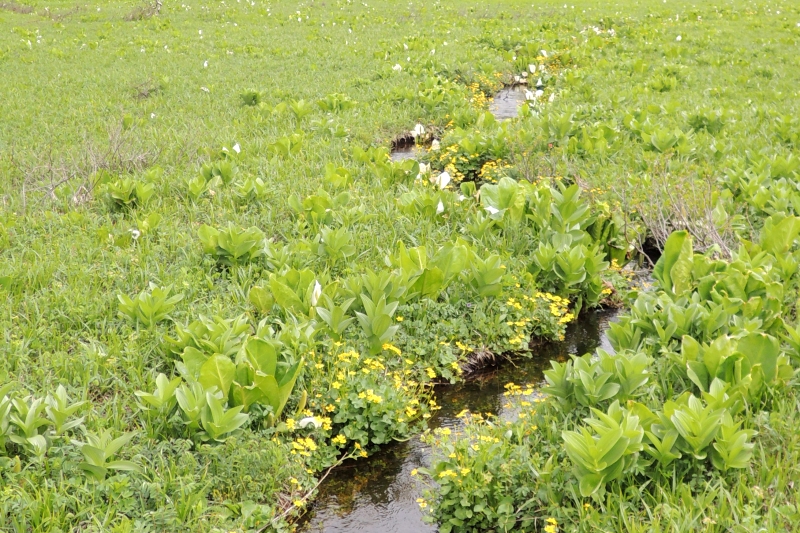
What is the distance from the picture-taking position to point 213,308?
5.28m

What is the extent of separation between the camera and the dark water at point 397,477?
3.93 m

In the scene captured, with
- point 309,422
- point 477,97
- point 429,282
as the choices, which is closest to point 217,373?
point 309,422

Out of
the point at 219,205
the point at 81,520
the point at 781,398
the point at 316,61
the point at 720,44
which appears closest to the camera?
the point at 81,520

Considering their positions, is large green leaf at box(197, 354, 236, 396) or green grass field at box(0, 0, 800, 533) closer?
green grass field at box(0, 0, 800, 533)

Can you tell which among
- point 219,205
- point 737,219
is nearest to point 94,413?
point 219,205

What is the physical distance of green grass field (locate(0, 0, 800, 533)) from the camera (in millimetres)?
3574

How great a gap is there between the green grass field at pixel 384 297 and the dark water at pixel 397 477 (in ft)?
0.40

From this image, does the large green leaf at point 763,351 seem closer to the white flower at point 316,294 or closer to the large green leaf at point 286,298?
the white flower at point 316,294

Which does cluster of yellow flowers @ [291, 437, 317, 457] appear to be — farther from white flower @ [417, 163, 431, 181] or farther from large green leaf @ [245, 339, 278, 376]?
white flower @ [417, 163, 431, 181]

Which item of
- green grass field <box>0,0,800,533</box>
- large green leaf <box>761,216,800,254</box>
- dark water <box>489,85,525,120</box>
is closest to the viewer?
green grass field <box>0,0,800,533</box>

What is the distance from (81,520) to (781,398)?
3722mm

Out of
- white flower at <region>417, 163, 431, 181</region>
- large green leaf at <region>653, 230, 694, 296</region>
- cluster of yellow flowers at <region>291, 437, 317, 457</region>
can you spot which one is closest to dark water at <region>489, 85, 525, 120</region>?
white flower at <region>417, 163, 431, 181</region>

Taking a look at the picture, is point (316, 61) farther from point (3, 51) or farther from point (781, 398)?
point (781, 398)

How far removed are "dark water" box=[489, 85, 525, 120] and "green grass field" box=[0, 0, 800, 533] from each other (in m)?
0.83
